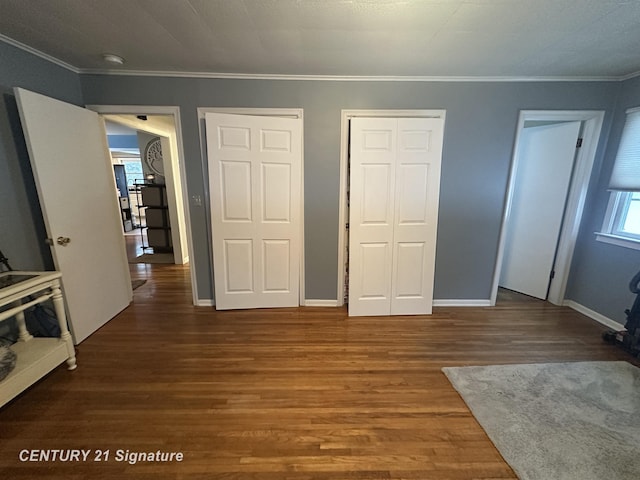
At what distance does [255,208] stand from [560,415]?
281 cm

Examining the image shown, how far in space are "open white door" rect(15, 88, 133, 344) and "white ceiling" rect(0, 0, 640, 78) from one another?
544 mm

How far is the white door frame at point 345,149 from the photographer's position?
2686 millimetres

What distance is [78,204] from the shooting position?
2396mm

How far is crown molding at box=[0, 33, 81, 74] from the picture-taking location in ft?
6.47

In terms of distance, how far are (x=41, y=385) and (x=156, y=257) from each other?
11.1ft

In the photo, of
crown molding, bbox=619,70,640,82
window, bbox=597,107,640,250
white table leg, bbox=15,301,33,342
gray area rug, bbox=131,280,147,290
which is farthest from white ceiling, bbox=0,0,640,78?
gray area rug, bbox=131,280,147,290

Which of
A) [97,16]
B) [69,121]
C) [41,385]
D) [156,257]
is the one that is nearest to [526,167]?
[97,16]

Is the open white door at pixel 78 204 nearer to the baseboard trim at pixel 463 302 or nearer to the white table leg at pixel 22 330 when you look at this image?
the white table leg at pixel 22 330

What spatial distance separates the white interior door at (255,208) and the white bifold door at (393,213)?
0.64 meters

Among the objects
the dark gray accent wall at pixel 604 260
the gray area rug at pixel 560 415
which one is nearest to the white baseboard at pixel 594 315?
the dark gray accent wall at pixel 604 260

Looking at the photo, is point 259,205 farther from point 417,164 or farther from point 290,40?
point 417,164

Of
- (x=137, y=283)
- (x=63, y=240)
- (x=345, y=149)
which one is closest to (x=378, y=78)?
(x=345, y=149)

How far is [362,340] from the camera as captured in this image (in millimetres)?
2473

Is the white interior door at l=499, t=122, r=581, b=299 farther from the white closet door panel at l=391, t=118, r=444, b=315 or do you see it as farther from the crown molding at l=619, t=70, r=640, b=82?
the white closet door panel at l=391, t=118, r=444, b=315
